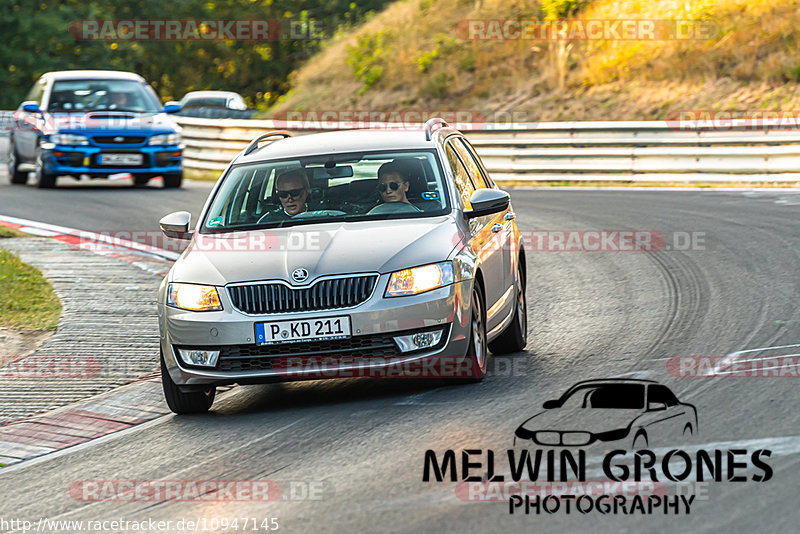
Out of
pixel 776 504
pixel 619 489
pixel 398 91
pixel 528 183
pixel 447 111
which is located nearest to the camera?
pixel 776 504

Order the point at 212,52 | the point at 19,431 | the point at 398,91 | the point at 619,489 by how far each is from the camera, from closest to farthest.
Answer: the point at 619,489 → the point at 19,431 → the point at 398,91 → the point at 212,52

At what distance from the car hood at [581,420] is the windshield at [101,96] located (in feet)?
57.0

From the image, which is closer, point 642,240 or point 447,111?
point 642,240

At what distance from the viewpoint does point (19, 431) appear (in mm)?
7777

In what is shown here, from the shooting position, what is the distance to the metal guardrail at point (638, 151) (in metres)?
20.7

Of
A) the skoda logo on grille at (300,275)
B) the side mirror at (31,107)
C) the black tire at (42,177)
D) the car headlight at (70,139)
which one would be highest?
the side mirror at (31,107)

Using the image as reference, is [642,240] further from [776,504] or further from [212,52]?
[212,52]

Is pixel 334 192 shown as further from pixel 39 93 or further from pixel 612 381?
pixel 39 93

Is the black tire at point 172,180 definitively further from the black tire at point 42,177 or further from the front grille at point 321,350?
the front grille at point 321,350

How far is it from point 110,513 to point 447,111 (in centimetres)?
2594

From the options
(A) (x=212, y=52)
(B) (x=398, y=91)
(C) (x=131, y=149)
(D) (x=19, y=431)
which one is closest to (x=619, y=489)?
(D) (x=19, y=431)
